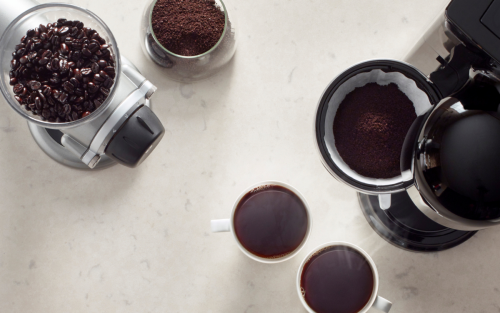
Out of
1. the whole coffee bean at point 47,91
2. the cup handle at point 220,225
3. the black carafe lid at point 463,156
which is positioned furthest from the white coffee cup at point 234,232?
the whole coffee bean at point 47,91

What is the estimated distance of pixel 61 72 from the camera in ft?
2.04

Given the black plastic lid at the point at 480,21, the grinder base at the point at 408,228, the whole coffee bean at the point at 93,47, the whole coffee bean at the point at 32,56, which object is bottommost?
the grinder base at the point at 408,228

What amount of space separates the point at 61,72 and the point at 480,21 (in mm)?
614

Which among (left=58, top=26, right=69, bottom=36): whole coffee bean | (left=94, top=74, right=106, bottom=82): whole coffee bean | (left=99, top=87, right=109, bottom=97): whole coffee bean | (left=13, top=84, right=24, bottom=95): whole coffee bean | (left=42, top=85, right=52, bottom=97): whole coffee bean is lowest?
(left=13, top=84, right=24, bottom=95): whole coffee bean

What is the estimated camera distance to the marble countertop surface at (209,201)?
2.76ft

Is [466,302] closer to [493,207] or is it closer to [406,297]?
[406,297]

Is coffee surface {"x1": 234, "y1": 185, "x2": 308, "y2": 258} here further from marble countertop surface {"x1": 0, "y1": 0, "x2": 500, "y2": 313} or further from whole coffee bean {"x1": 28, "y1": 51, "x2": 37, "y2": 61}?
whole coffee bean {"x1": 28, "y1": 51, "x2": 37, "y2": 61}

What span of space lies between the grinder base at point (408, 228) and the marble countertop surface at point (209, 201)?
0.03 m

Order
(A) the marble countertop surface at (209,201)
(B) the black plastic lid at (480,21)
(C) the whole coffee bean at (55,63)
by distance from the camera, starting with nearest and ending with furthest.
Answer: (B) the black plastic lid at (480,21), (C) the whole coffee bean at (55,63), (A) the marble countertop surface at (209,201)

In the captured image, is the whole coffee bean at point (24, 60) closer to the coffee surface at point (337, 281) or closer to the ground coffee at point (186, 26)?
the ground coffee at point (186, 26)

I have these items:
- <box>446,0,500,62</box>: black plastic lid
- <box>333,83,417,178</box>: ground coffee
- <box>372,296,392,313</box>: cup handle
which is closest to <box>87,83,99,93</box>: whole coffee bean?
<box>333,83,417,178</box>: ground coffee

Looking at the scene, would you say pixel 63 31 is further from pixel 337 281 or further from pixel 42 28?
pixel 337 281

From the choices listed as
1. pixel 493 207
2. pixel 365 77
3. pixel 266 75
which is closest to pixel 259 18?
pixel 266 75

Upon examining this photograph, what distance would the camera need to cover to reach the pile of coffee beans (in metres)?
0.62
